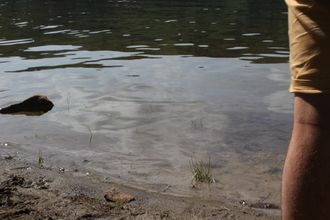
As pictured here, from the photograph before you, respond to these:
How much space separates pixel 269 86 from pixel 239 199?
384 cm

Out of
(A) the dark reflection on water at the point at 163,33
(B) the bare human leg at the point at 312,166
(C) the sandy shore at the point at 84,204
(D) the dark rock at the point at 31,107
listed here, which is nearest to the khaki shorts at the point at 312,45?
(B) the bare human leg at the point at 312,166

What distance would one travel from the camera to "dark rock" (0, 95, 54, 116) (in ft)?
17.8

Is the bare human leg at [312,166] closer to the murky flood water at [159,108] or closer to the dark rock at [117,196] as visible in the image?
the dark rock at [117,196]

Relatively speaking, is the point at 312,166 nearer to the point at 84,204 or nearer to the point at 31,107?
the point at 84,204

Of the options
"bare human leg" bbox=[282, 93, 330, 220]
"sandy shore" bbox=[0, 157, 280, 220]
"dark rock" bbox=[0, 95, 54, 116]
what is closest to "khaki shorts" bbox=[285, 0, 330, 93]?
"bare human leg" bbox=[282, 93, 330, 220]

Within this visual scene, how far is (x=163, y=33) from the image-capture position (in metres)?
12.7

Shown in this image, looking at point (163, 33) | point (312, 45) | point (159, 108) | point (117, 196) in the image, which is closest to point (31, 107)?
point (159, 108)

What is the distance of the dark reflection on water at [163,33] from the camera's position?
9766 millimetres

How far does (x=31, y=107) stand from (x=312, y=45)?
4.88m

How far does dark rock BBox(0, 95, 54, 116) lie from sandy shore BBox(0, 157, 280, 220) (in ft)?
7.79

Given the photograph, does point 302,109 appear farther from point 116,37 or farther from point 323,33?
point 116,37

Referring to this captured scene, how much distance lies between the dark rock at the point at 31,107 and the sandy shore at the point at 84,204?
2374mm

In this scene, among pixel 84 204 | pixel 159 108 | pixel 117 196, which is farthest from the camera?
pixel 159 108

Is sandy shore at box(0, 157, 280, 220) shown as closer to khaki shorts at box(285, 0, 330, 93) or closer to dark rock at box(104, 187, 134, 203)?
dark rock at box(104, 187, 134, 203)
